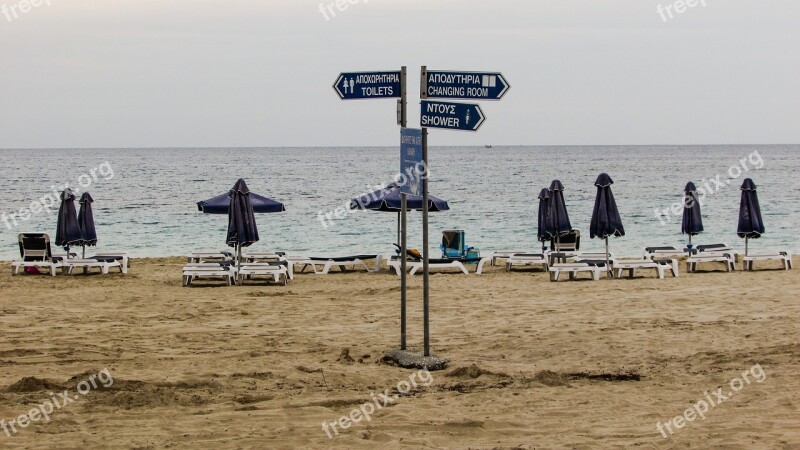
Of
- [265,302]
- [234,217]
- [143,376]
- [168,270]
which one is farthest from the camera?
[168,270]

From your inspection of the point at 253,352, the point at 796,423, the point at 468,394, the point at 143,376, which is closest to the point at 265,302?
the point at 253,352

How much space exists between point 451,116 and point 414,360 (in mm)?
2271

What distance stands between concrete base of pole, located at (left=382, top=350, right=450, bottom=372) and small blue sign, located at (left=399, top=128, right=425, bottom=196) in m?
1.58

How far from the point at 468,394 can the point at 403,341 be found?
1515 millimetres

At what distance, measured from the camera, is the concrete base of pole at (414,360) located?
28.2ft

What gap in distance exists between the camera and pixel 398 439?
630cm

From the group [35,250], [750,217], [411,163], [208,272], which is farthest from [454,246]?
[411,163]

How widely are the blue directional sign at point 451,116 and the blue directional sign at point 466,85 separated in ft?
0.35

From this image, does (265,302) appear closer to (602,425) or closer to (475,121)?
(475,121)

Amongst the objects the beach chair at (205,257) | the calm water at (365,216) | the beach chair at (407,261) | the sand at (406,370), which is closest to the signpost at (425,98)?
the sand at (406,370)

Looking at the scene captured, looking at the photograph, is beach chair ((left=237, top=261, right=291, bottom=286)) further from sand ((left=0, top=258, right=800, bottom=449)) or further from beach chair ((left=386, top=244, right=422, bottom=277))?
beach chair ((left=386, top=244, right=422, bottom=277))

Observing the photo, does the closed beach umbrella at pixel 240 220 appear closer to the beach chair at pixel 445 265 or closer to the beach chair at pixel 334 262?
the beach chair at pixel 334 262

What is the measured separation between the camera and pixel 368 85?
8.38m

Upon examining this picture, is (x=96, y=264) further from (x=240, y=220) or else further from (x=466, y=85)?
(x=466, y=85)
